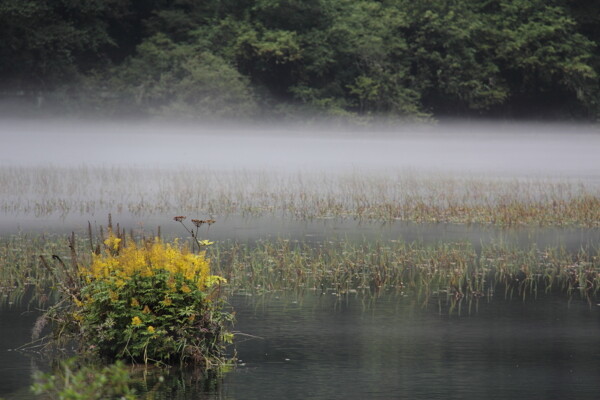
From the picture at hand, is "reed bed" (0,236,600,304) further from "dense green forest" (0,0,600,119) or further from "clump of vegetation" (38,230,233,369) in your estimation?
"dense green forest" (0,0,600,119)

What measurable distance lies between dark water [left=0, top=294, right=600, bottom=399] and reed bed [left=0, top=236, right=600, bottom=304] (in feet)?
3.07

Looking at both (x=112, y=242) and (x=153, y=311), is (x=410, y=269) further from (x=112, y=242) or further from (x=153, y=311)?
(x=153, y=311)

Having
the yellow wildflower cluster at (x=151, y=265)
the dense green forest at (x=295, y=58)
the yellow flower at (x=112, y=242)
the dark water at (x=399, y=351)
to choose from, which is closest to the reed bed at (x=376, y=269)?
the dark water at (x=399, y=351)

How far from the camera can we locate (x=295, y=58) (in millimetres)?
58562

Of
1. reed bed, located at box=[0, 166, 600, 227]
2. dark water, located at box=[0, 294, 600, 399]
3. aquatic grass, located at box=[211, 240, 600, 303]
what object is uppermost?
reed bed, located at box=[0, 166, 600, 227]

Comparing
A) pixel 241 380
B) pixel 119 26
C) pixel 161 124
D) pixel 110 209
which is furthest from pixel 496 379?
pixel 119 26

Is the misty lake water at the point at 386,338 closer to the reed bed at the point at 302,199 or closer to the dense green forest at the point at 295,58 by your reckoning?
the reed bed at the point at 302,199

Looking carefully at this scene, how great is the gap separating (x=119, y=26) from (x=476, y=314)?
5233 cm

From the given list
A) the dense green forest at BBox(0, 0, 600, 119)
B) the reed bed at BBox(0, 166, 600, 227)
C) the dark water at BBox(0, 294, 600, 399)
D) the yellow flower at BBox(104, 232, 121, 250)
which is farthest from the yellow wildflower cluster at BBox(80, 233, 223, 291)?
the dense green forest at BBox(0, 0, 600, 119)

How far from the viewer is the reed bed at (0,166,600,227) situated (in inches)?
1185

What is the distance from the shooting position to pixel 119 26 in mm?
65062

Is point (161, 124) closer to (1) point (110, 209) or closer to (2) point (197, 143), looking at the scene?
(2) point (197, 143)

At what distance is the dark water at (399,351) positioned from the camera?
1083cm

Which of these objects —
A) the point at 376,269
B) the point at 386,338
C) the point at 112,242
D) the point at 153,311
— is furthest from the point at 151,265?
the point at 376,269
